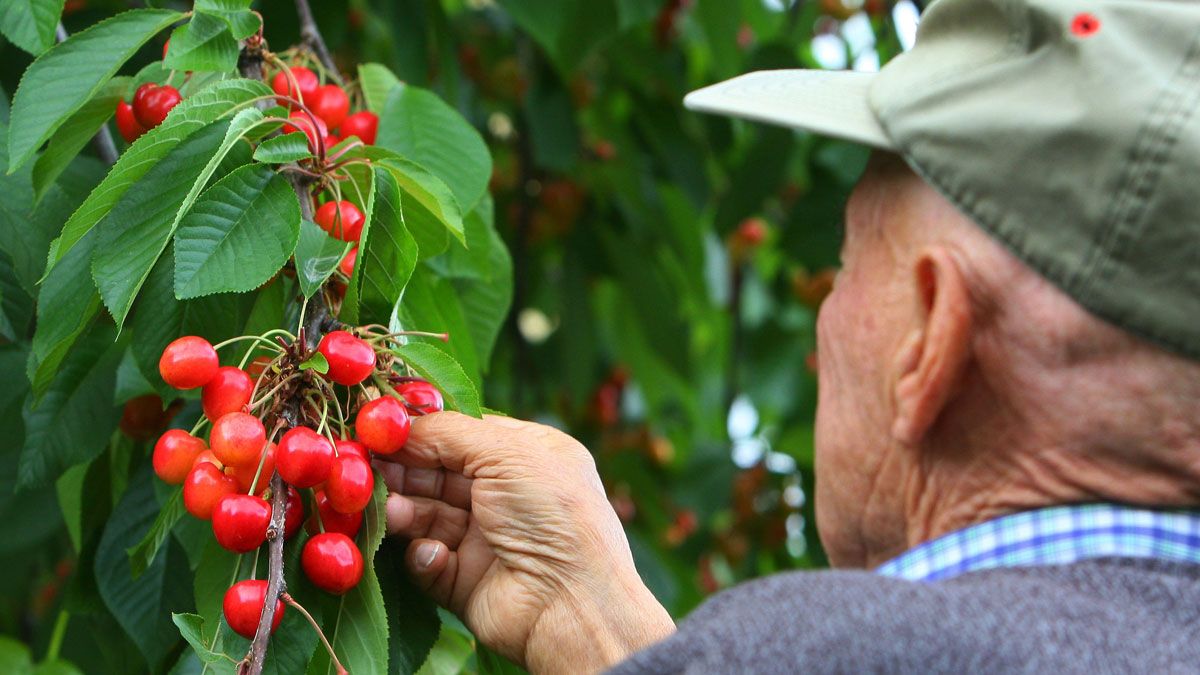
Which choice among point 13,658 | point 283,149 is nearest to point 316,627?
point 283,149

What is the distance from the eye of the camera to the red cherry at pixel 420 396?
1.42 m

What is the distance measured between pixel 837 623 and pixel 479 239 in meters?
0.96

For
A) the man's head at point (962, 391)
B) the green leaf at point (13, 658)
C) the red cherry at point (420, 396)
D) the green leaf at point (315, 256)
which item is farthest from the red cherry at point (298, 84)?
the green leaf at point (13, 658)

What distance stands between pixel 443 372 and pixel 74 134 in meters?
0.52

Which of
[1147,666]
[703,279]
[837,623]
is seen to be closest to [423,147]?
[837,623]

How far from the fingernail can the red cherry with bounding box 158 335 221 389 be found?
305 mm

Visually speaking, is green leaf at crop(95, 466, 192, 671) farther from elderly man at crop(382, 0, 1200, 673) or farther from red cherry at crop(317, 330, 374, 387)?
Answer: elderly man at crop(382, 0, 1200, 673)

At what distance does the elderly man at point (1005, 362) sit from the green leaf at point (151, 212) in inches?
19.5

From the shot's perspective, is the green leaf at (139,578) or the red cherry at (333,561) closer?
the red cherry at (333,561)

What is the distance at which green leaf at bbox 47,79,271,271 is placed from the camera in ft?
4.19

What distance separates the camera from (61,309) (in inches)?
53.1

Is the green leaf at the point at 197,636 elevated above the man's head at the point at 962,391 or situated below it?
below

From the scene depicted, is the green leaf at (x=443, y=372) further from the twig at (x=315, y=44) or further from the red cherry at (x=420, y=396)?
the twig at (x=315, y=44)

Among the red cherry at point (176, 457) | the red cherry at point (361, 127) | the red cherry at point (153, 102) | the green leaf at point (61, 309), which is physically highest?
the red cherry at point (153, 102)
